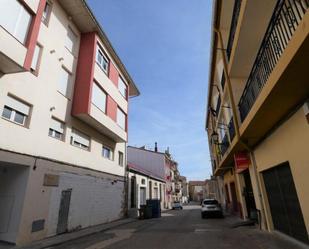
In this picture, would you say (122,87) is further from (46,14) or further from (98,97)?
(46,14)

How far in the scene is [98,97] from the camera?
55.3ft

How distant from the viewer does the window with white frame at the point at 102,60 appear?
17656 mm

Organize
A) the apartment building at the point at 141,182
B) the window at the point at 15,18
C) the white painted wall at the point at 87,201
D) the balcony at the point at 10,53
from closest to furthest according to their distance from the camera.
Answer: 1. the balcony at the point at 10,53
2. the window at the point at 15,18
3. the white painted wall at the point at 87,201
4. the apartment building at the point at 141,182

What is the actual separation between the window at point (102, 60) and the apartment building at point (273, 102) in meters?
8.70

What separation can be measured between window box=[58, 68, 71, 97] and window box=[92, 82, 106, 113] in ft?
6.09

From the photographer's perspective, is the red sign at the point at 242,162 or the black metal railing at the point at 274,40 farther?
the red sign at the point at 242,162

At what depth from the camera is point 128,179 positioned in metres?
23.3

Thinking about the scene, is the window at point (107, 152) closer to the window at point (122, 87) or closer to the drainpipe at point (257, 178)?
the window at point (122, 87)

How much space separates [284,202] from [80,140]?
12079mm

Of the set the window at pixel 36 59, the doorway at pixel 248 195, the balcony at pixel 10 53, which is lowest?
the doorway at pixel 248 195

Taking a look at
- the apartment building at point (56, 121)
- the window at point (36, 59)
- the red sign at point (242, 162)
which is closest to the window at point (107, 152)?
the apartment building at point (56, 121)

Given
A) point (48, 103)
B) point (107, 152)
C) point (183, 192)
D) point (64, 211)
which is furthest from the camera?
point (183, 192)

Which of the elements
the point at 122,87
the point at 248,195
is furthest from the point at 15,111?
the point at 248,195

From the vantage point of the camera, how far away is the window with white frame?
1766cm
